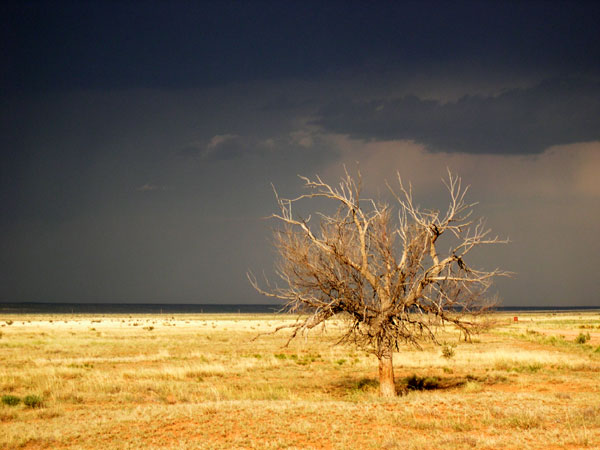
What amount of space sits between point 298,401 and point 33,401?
7926 mm

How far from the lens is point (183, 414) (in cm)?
1327

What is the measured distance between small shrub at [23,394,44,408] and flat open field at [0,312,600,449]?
0.13m

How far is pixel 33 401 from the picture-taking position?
1634 centimetres

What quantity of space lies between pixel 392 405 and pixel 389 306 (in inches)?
104

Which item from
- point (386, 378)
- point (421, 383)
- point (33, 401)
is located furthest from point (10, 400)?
point (421, 383)

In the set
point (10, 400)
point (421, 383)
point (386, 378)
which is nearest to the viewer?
point (386, 378)

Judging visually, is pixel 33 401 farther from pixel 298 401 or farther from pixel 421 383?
pixel 421 383

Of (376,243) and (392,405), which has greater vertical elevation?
(376,243)

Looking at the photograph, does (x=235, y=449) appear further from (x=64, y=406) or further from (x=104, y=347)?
(x=104, y=347)

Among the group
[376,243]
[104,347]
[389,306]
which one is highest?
[376,243]

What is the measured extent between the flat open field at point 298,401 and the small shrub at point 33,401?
0.43ft

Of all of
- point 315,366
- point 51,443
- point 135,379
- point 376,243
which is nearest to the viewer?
point 51,443

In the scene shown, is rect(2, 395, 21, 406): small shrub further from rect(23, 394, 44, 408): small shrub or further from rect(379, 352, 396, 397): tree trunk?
rect(379, 352, 396, 397): tree trunk

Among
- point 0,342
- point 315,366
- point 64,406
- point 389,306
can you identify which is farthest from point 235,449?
point 0,342
